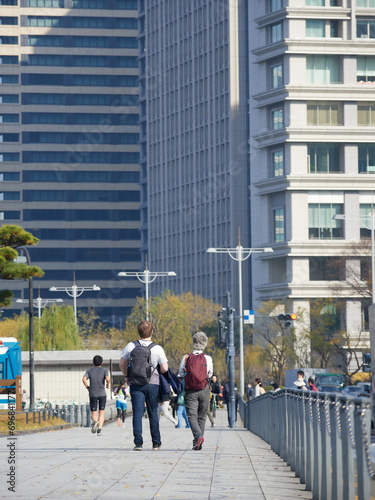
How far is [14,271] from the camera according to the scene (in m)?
32.4

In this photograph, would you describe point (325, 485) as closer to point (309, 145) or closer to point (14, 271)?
point (14, 271)

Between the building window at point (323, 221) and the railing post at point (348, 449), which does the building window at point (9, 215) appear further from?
the railing post at point (348, 449)

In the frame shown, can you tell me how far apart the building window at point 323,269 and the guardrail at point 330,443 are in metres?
81.5

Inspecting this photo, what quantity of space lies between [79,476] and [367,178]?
8766cm

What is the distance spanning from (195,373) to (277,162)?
84655mm

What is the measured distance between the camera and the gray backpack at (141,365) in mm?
15664

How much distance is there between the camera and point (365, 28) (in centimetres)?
10081

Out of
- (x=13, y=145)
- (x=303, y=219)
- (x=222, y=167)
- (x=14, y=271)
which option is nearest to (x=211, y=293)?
(x=222, y=167)

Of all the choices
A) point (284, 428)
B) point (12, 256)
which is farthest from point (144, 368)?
point (12, 256)

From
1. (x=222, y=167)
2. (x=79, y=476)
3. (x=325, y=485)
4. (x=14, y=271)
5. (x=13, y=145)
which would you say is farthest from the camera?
(x=13, y=145)

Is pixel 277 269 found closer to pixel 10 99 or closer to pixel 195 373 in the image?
pixel 10 99

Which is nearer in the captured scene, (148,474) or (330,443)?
(330,443)

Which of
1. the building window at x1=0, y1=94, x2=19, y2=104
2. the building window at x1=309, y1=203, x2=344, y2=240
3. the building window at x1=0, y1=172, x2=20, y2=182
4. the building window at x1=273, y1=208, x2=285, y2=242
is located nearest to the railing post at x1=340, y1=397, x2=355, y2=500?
the building window at x1=309, y1=203, x2=344, y2=240

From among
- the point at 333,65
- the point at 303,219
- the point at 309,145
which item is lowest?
the point at 303,219
